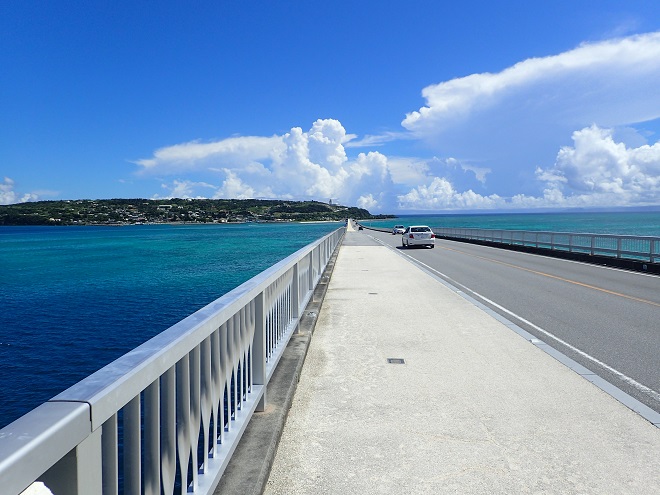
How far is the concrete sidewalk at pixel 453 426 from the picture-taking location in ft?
12.3

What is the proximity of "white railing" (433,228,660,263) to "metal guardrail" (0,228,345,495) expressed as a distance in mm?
18964

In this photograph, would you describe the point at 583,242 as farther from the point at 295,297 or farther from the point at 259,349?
the point at 259,349

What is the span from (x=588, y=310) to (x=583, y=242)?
1556cm

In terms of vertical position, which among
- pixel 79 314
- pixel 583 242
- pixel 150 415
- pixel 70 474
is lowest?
pixel 79 314

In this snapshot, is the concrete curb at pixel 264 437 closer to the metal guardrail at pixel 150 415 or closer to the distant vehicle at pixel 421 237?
the metal guardrail at pixel 150 415

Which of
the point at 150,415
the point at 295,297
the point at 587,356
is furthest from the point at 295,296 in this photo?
the point at 150,415

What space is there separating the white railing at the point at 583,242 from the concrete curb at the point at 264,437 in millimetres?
17584

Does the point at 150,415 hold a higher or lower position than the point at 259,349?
higher

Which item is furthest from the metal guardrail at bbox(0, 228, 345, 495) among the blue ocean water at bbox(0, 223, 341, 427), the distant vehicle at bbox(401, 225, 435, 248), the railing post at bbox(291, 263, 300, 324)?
the distant vehicle at bbox(401, 225, 435, 248)

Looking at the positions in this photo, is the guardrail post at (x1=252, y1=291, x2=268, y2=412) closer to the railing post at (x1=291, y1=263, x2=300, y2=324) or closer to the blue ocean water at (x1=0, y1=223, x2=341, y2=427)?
the railing post at (x1=291, y1=263, x2=300, y2=324)

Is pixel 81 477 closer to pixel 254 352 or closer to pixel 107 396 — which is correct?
pixel 107 396

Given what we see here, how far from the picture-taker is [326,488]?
3605 mm

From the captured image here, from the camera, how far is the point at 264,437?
4055 millimetres

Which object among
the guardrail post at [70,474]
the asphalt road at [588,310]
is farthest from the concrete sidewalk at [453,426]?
the guardrail post at [70,474]
